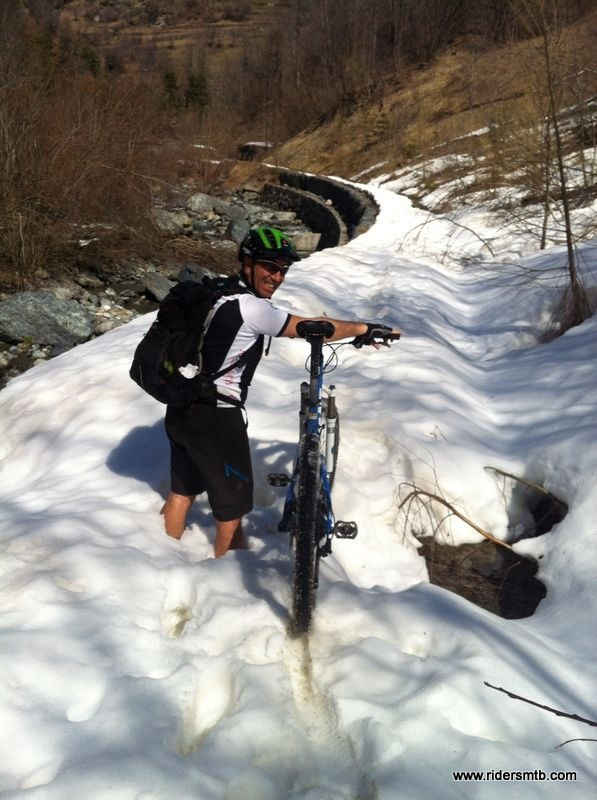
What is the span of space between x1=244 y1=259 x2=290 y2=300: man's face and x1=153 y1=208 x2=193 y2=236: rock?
13.2 m

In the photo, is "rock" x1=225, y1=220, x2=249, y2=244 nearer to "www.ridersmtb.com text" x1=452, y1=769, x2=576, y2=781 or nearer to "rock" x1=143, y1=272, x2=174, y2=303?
"rock" x1=143, y1=272, x2=174, y2=303

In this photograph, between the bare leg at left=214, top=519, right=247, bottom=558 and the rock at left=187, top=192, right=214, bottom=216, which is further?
the rock at left=187, top=192, right=214, bottom=216

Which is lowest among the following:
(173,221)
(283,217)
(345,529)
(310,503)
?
(283,217)

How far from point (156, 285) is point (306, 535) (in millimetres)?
10320

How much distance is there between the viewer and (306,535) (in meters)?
2.93

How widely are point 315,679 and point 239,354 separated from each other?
1455 mm

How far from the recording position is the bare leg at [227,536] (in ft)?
11.8

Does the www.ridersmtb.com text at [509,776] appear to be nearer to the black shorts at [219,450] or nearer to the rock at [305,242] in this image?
the black shorts at [219,450]

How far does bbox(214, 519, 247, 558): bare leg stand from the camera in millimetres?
3592

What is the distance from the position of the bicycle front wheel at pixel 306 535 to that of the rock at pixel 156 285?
32.2 feet

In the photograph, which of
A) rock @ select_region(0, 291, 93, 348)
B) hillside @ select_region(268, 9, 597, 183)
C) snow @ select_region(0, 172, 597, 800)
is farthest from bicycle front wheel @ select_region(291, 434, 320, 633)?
hillside @ select_region(268, 9, 597, 183)

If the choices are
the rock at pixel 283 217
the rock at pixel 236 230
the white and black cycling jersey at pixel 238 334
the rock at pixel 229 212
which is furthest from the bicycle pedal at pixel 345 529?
the rock at pixel 283 217

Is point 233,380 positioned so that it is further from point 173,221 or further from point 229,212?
point 229,212

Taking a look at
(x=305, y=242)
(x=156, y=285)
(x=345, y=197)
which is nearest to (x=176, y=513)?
(x=156, y=285)
